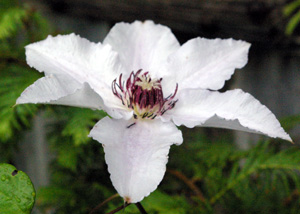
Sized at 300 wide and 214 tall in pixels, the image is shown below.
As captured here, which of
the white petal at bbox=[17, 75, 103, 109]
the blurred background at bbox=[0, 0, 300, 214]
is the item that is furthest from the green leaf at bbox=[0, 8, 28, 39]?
the white petal at bbox=[17, 75, 103, 109]

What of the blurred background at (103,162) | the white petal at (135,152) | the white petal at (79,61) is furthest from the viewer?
the blurred background at (103,162)

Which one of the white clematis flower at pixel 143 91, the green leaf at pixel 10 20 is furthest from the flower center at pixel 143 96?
the green leaf at pixel 10 20

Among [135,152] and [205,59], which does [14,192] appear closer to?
[135,152]

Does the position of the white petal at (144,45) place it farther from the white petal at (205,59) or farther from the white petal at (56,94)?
the white petal at (56,94)

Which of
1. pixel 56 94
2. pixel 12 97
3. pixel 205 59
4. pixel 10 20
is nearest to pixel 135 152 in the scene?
pixel 56 94

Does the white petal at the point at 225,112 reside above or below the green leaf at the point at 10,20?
above

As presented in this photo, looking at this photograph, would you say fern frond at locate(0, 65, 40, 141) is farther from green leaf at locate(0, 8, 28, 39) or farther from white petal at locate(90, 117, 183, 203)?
white petal at locate(90, 117, 183, 203)
